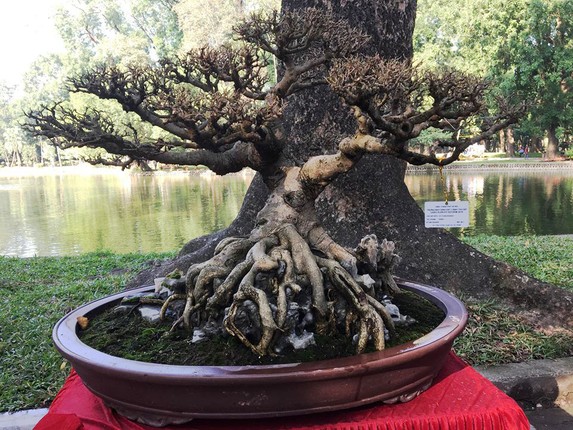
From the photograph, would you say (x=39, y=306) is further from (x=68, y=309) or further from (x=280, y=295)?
(x=280, y=295)

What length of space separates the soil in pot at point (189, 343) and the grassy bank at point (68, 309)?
0.98 meters

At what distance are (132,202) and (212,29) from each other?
906cm

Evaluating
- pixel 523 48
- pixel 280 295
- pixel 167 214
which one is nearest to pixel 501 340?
pixel 280 295

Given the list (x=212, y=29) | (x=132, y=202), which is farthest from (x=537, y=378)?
(x=212, y=29)

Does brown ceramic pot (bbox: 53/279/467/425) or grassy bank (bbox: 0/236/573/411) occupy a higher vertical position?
brown ceramic pot (bbox: 53/279/467/425)

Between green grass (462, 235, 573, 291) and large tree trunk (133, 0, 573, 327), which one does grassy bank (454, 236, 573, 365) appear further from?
green grass (462, 235, 573, 291)

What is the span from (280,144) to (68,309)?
2.28m

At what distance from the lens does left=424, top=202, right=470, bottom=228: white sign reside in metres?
2.39

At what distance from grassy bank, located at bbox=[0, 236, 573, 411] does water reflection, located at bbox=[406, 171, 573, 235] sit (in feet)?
10.4

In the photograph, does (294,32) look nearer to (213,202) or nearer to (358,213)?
(358,213)

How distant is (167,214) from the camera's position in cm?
1330

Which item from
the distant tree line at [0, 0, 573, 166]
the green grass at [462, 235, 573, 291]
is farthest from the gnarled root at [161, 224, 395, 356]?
the distant tree line at [0, 0, 573, 166]

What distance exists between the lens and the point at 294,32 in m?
1.93

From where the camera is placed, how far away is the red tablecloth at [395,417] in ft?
4.67
